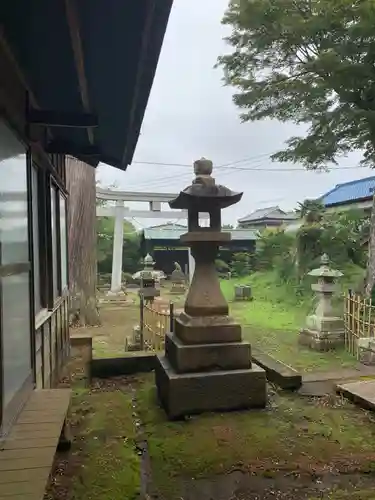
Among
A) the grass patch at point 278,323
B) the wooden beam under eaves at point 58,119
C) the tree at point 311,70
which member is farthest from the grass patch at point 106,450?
the tree at point 311,70

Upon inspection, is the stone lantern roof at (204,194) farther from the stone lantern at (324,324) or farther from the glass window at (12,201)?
the stone lantern at (324,324)

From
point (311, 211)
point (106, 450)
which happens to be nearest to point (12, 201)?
point (106, 450)

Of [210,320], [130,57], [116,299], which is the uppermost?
[130,57]

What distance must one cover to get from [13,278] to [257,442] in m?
2.28

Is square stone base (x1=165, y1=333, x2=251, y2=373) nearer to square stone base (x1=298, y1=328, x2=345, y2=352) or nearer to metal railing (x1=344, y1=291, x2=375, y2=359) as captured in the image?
metal railing (x1=344, y1=291, x2=375, y2=359)

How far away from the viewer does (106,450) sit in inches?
121

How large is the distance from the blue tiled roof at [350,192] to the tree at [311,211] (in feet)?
7.51

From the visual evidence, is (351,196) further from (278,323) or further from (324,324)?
(324,324)

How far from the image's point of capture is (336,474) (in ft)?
9.16

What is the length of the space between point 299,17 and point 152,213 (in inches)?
472

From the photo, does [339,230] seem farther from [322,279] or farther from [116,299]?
[116,299]

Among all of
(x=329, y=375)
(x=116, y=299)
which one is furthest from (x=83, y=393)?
(x=116, y=299)

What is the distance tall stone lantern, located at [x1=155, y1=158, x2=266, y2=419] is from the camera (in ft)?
12.5

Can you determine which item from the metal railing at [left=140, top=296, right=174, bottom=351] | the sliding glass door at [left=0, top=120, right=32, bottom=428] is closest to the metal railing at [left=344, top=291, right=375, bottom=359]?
the metal railing at [left=140, top=296, right=174, bottom=351]
